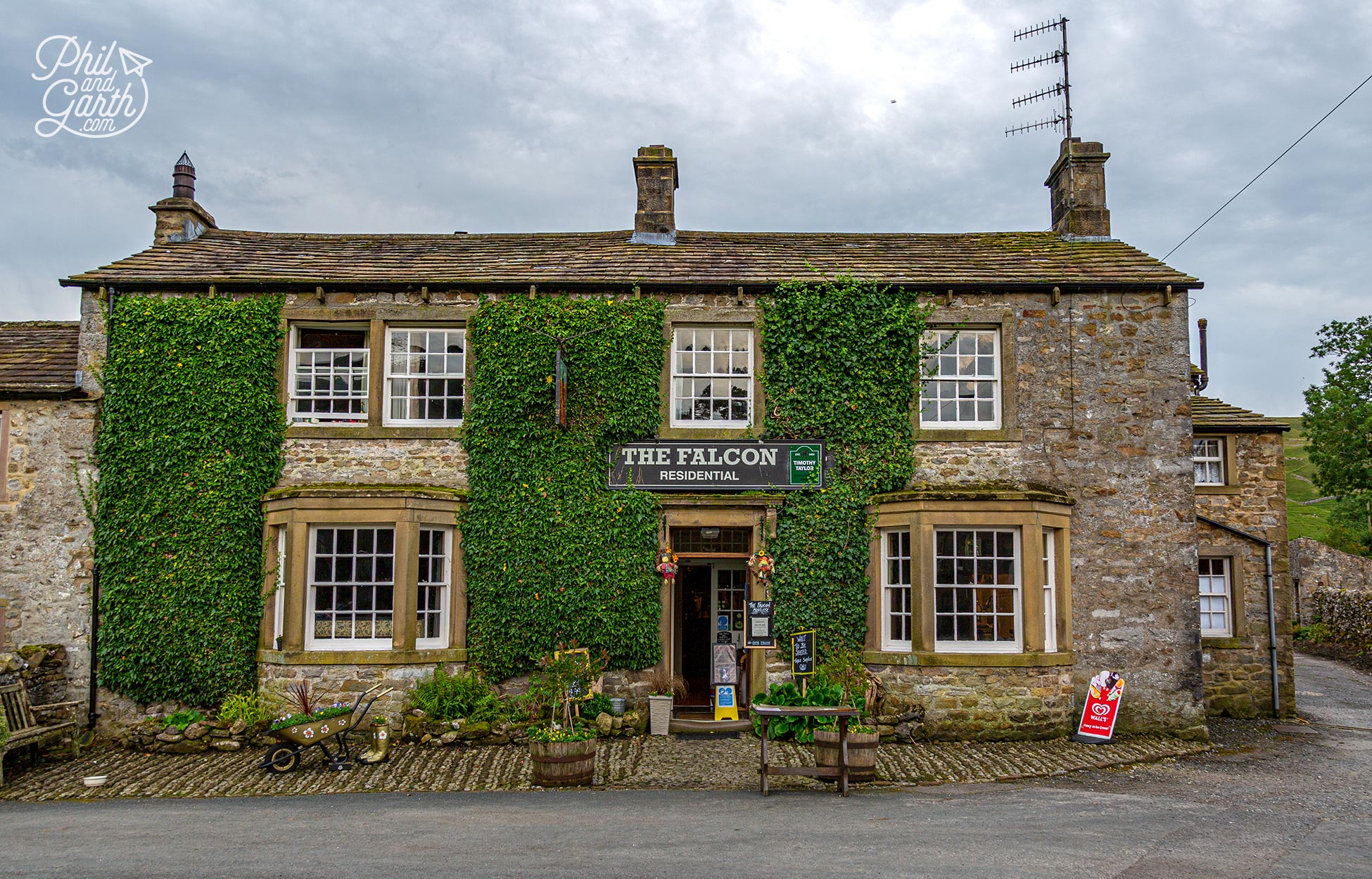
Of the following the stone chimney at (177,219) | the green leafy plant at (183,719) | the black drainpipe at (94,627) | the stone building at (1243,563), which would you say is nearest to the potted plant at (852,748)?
the green leafy plant at (183,719)

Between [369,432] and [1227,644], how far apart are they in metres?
13.7

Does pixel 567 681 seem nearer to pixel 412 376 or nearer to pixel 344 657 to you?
pixel 344 657

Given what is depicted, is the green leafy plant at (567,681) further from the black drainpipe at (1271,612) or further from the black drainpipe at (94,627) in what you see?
the black drainpipe at (1271,612)

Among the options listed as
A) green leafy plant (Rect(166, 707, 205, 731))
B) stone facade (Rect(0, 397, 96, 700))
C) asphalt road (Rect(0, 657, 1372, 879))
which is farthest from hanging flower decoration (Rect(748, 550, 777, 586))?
stone facade (Rect(0, 397, 96, 700))

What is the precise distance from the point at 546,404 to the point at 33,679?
717 centimetres

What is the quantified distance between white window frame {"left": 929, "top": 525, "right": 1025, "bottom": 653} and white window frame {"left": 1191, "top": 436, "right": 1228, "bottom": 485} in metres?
5.97

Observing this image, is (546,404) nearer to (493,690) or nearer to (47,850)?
(493,690)

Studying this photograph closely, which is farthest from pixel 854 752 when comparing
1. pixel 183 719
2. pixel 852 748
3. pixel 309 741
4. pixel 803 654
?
pixel 183 719

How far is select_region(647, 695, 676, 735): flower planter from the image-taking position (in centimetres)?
1220

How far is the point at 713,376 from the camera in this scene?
13219 millimetres

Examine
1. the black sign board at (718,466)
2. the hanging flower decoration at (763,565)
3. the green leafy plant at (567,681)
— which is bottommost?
the green leafy plant at (567,681)

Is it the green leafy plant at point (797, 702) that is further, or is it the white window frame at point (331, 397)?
the white window frame at point (331, 397)

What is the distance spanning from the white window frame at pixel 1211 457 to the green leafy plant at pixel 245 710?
1490cm

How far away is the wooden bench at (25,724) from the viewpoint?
35.5ft
